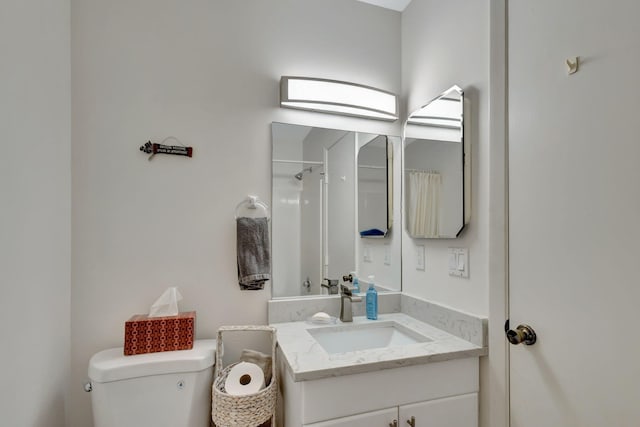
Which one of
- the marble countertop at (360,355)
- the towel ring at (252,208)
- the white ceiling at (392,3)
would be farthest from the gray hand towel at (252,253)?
the white ceiling at (392,3)

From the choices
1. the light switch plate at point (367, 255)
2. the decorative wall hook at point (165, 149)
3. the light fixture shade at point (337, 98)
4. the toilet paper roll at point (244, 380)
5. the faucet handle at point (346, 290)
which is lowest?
the toilet paper roll at point (244, 380)

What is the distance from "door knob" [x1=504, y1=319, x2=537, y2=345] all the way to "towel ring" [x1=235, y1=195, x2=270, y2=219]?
1.12m

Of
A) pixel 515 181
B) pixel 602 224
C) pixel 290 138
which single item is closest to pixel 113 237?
pixel 290 138

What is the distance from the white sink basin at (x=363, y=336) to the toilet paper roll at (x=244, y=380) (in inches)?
11.8

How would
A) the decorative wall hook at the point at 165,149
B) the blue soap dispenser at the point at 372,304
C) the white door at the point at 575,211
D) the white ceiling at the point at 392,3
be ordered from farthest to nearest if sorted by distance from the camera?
1. the white ceiling at the point at 392,3
2. the blue soap dispenser at the point at 372,304
3. the decorative wall hook at the point at 165,149
4. the white door at the point at 575,211

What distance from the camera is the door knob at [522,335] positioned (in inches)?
41.8

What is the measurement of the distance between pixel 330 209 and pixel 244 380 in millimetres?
897

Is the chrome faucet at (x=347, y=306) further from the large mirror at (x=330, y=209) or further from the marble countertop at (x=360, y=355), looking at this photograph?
the marble countertop at (x=360, y=355)

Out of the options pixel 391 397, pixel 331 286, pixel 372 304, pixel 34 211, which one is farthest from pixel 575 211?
pixel 34 211

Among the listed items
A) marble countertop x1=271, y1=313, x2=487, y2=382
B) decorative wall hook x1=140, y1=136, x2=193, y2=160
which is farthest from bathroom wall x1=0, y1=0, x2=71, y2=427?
marble countertop x1=271, y1=313, x2=487, y2=382

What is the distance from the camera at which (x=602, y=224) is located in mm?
867

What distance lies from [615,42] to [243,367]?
1.63 m

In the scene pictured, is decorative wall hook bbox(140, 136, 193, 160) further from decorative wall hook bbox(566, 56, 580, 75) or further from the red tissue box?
decorative wall hook bbox(566, 56, 580, 75)

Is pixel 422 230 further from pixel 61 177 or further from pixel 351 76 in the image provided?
pixel 61 177
